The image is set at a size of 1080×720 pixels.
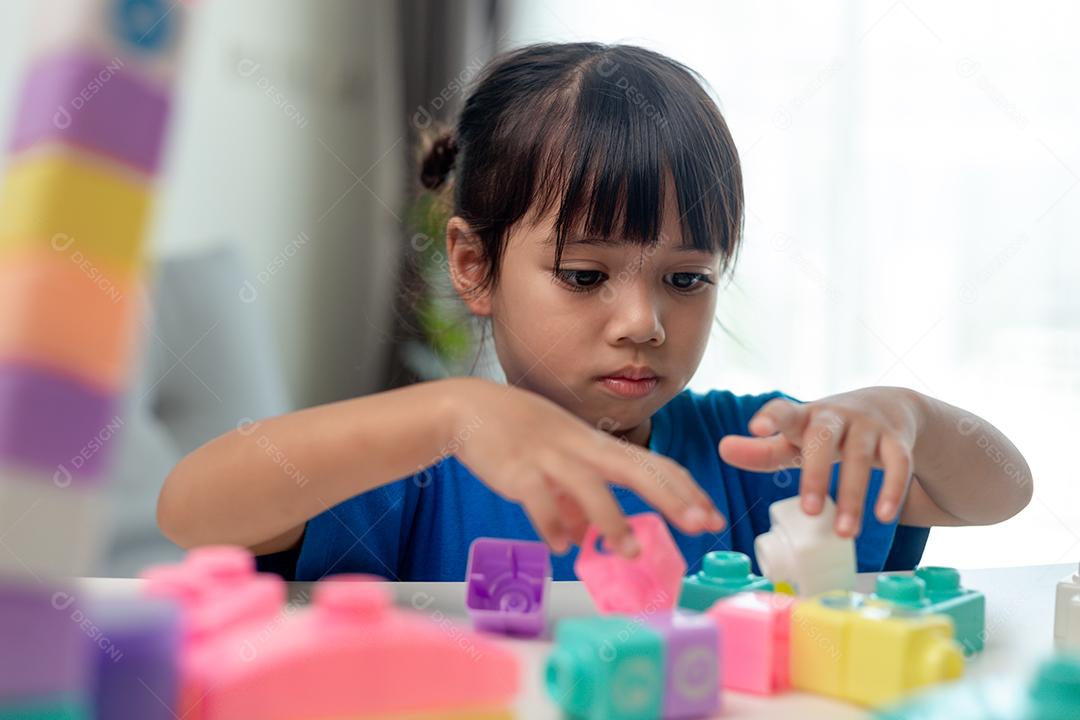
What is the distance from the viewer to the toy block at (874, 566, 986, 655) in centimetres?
52

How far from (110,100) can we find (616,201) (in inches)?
29.2

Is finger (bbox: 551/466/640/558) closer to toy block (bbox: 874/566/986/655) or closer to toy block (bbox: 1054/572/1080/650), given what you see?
toy block (bbox: 874/566/986/655)

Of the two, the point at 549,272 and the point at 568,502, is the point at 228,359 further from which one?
the point at 568,502

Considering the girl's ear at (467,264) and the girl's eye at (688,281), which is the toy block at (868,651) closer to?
the girl's eye at (688,281)

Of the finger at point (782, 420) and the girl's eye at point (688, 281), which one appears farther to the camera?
the girl's eye at point (688, 281)

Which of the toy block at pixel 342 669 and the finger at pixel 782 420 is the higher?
the finger at pixel 782 420

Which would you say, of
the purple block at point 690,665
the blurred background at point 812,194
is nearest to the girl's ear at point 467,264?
the purple block at point 690,665

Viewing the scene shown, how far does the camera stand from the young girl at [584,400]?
0.69 meters

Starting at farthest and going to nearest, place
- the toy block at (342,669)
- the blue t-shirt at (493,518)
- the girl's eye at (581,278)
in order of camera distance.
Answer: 1. the girl's eye at (581,278)
2. the blue t-shirt at (493,518)
3. the toy block at (342,669)

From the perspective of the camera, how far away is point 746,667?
47cm

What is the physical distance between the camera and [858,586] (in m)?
0.73

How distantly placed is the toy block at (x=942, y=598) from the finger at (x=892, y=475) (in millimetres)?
38

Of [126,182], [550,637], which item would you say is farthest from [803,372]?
[126,182]

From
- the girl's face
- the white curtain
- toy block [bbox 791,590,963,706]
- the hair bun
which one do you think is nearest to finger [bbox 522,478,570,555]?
toy block [bbox 791,590,963,706]
